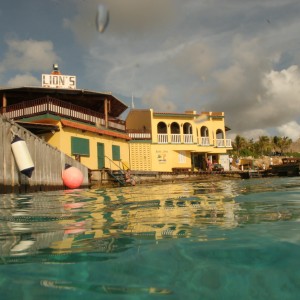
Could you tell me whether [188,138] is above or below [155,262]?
above

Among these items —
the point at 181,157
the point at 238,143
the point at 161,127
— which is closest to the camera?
the point at 181,157

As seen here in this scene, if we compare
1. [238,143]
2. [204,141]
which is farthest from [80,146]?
[238,143]

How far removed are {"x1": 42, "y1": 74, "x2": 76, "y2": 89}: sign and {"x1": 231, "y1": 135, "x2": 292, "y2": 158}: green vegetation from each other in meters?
34.9

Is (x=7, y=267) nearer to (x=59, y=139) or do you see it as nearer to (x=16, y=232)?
(x=16, y=232)

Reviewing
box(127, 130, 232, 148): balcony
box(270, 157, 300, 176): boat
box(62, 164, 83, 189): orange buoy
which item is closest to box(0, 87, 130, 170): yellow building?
box(127, 130, 232, 148): balcony

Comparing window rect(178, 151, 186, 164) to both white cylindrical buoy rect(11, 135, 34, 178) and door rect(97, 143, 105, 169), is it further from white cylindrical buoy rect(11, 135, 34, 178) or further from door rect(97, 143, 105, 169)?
white cylindrical buoy rect(11, 135, 34, 178)

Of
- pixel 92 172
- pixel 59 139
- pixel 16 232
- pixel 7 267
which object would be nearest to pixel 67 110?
pixel 59 139

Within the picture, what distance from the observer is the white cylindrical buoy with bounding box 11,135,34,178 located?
36.1 ft

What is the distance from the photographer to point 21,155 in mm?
11055

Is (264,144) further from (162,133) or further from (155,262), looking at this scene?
(155,262)

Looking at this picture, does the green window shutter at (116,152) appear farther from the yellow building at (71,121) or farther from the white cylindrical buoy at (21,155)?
the white cylindrical buoy at (21,155)

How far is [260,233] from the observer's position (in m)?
2.57

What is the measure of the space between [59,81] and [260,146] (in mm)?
49439

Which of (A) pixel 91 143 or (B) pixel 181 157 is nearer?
(A) pixel 91 143
